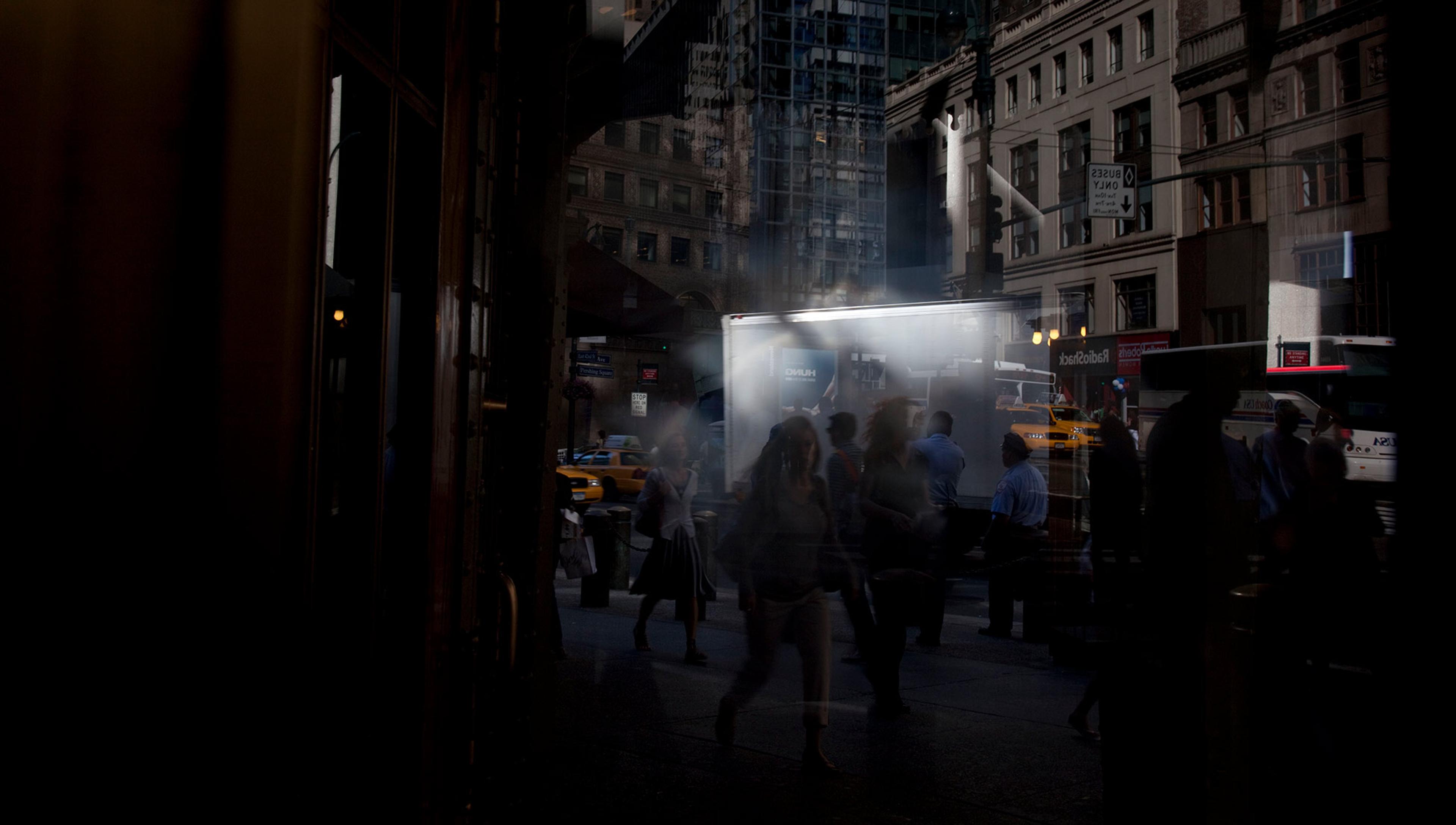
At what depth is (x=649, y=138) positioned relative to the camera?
53.3 meters

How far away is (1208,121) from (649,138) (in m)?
28.6

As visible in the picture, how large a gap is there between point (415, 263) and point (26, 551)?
108 cm

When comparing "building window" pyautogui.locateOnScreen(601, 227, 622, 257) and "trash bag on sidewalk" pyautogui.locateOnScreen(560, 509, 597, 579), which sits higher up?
"building window" pyautogui.locateOnScreen(601, 227, 622, 257)

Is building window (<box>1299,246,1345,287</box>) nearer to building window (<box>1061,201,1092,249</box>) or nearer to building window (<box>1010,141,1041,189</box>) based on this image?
building window (<box>1061,201,1092,249</box>)

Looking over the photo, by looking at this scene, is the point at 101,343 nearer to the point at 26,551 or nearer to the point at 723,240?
the point at 26,551

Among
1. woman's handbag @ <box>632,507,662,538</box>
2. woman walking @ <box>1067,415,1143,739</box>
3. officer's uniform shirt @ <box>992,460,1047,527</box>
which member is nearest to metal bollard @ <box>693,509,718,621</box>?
woman's handbag @ <box>632,507,662,538</box>

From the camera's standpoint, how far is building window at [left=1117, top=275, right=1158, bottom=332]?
34406mm

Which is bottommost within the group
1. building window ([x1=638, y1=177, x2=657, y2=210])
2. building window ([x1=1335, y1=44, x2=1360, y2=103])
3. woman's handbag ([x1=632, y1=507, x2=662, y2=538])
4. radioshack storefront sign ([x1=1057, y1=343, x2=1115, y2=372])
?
woman's handbag ([x1=632, y1=507, x2=662, y2=538])

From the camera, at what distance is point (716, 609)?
35.2 ft

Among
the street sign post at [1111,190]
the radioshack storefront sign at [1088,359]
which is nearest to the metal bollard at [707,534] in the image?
the street sign post at [1111,190]

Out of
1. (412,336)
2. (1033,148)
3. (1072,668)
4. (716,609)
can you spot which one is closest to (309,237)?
(412,336)

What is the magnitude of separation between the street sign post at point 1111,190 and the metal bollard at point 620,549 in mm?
12101

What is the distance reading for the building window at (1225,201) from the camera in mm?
31484

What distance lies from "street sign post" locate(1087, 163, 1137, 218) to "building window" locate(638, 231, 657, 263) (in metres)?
33.4
